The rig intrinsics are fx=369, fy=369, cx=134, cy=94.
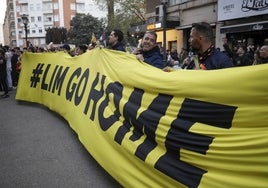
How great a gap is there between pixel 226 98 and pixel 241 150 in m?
0.40

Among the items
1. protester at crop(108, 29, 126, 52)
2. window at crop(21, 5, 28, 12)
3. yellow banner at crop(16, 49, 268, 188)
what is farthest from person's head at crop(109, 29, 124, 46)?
window at crop(21, 5, 28, 12)

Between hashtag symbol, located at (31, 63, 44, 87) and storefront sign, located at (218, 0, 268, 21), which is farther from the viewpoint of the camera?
storefront sign, located at (218, 0, 268, 21)

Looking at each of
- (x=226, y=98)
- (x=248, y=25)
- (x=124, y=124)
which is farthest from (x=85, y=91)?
(x=248, y=25)

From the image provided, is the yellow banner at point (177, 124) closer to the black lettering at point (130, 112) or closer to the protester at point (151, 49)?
the black lettering at point (130, 112)

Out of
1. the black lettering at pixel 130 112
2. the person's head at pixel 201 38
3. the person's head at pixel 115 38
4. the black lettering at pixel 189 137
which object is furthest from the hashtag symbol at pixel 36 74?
the black lettering at pixel 189 137

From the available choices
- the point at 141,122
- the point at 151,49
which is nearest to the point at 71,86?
the point at 151,49

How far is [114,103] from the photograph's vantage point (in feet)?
15.1

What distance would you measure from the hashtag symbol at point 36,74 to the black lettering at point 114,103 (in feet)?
17.3

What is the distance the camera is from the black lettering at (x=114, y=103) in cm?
448

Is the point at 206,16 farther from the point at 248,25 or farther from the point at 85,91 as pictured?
the point at 85,91

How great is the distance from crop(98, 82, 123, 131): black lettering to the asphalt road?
0.62 meters

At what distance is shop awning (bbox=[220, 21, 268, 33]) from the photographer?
17630 millimetres

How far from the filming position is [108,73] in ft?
16.8

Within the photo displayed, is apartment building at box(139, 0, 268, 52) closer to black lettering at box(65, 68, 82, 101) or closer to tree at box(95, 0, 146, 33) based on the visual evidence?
black lettering at box(65, 68, 82, 101)
